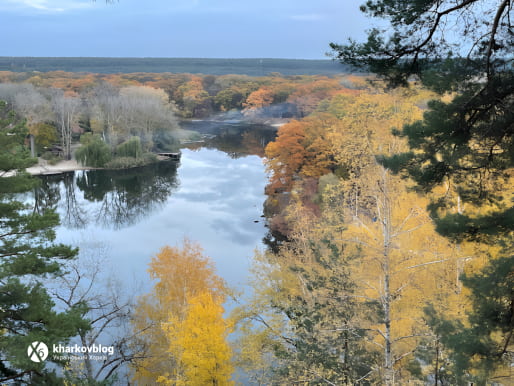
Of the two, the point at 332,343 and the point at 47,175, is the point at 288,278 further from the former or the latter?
the point at 47,175

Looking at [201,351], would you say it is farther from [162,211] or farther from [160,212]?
[162,211]

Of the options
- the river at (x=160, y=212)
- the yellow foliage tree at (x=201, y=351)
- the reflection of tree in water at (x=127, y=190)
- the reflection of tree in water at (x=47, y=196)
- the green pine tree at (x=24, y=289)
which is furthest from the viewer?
the reflection of tree in water at (x=47, y=196)

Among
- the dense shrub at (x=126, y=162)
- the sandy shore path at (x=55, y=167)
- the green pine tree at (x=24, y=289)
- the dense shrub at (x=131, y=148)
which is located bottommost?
the sandy shore path at (x=55, y=167)

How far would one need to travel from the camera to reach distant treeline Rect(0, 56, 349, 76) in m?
94.5

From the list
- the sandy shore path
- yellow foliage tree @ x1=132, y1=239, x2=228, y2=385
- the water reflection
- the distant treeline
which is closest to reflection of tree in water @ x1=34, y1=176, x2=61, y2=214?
the water reflection

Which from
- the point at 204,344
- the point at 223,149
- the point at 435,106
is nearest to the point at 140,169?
the point at 223,149

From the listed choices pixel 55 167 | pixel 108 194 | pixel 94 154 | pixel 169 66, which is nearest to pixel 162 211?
pixel 108 194

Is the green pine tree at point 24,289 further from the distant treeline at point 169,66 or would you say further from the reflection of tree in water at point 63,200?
the distant treeline at point 169,66

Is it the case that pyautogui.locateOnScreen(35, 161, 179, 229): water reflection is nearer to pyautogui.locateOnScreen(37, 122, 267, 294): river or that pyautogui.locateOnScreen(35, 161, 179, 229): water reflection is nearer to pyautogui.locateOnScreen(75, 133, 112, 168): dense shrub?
pyautogui.locateOnScreen(37, 122, 267, 294): river

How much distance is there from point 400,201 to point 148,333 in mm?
7850

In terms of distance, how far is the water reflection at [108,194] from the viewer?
25.7 meters

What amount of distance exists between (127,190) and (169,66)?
267 feet

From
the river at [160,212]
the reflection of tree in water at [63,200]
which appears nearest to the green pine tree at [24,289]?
the river at [160,212]

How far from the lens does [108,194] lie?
3033 centimetres
